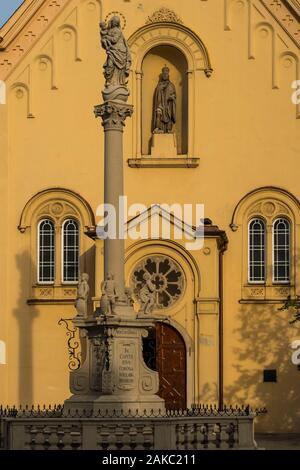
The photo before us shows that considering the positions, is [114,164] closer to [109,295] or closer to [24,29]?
[109,295]

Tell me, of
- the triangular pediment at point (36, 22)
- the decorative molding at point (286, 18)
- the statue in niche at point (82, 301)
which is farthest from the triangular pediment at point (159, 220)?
the statue in niche at point (82, 301)

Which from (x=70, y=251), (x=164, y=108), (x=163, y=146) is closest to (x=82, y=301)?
(x=70, y=251)

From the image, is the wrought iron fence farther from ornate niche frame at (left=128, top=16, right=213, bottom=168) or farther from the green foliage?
ornate niche frame at (left=128, top=16, right=213, bottom=168)

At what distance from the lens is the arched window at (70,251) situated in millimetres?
50750

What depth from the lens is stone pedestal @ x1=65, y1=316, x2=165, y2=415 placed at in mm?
37156

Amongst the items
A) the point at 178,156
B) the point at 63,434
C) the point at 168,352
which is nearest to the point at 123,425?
the point at 63,434

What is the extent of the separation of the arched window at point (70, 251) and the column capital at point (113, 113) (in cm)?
1247

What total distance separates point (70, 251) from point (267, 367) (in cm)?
690

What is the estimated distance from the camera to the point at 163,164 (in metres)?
50.8

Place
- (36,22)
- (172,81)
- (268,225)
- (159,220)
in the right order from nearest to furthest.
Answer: (159,220)
(268,225)
(36,22)
(172,81)

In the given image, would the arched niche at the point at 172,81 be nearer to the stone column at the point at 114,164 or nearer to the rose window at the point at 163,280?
the rose window at the point at 163,280

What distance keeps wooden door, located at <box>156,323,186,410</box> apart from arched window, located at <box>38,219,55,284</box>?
413 centimetres

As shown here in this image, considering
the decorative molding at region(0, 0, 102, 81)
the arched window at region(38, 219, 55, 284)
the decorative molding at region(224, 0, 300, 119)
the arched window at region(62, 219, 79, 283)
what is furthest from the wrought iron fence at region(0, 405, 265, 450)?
the decorative molding at region(0, 0, 102, 81)

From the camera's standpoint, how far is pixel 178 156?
5084 cm
